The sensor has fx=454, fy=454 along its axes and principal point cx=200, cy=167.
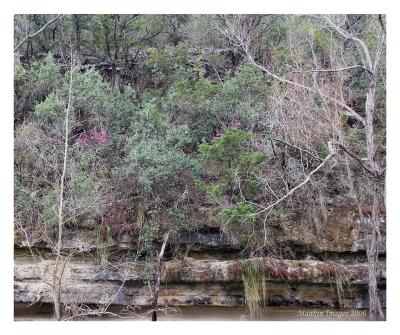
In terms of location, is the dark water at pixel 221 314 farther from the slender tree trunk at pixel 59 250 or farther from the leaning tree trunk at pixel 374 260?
the slender tree trunk at pixel 59 250

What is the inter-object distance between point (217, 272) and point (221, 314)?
65cm

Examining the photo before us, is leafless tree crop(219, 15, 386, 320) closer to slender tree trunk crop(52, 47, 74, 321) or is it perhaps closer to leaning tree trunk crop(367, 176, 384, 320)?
leaning tree trunk crop(367, 176, 384, 320)

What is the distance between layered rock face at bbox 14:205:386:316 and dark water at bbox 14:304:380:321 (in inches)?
4.1

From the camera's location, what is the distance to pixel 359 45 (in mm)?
6969

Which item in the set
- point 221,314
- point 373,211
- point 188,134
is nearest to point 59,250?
point 221,314

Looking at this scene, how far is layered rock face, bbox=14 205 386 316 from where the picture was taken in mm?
6957

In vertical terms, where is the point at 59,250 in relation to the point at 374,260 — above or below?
above

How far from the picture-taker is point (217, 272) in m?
7.21

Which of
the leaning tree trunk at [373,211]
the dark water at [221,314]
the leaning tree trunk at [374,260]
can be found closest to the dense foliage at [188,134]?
the leaning tree trunk at [373,211]

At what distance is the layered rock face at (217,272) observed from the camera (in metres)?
6.96

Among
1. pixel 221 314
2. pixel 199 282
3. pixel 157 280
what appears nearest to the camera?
pixel 221 314

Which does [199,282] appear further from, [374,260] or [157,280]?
[374,260]

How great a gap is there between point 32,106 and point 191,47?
3.09 meters

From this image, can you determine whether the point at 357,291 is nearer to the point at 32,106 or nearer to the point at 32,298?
the point at 32,298
